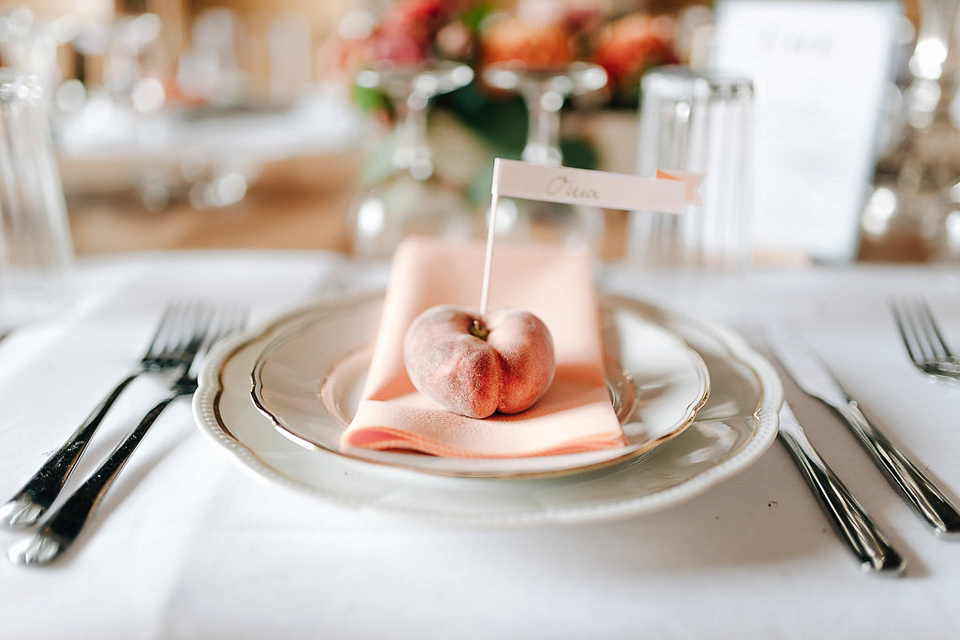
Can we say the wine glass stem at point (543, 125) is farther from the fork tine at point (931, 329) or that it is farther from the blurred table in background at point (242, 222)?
the fork tine at point (931, 329)

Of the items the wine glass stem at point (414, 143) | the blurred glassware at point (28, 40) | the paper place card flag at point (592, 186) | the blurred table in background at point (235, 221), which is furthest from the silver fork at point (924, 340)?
the blurred glassware at point (28, 40)

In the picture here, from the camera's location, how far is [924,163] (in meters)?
1.04

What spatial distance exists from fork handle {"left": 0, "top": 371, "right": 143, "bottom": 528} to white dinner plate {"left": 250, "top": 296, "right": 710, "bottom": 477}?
0.10 metres

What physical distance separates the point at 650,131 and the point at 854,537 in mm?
486

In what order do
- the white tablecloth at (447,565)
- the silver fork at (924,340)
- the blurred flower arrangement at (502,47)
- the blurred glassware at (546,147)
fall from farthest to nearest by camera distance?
the blurred flower arrangement at (502,47) → the blurred glassware at (546,147) → the silver fork at (924,340) → the white tablecloth at (447,565)

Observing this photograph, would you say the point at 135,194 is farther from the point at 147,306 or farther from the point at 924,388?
the point at 924,388

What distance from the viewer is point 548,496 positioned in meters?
0.34

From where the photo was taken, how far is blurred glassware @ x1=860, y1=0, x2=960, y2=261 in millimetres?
882

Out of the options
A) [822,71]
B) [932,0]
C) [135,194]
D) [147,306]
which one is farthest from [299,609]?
[135,194]

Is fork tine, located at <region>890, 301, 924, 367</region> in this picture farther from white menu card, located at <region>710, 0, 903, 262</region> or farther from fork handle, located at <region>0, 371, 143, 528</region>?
fork handle, located at <region>0, 371, 143, 528</region>

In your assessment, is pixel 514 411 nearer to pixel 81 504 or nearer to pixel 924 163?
pixel 81 504

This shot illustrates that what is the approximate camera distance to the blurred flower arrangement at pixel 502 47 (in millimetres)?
900

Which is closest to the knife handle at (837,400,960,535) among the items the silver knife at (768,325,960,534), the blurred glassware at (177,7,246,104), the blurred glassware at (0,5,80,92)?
the silver knife at (768,325,960,534)

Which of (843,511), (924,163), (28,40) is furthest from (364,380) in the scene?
(28,40)
